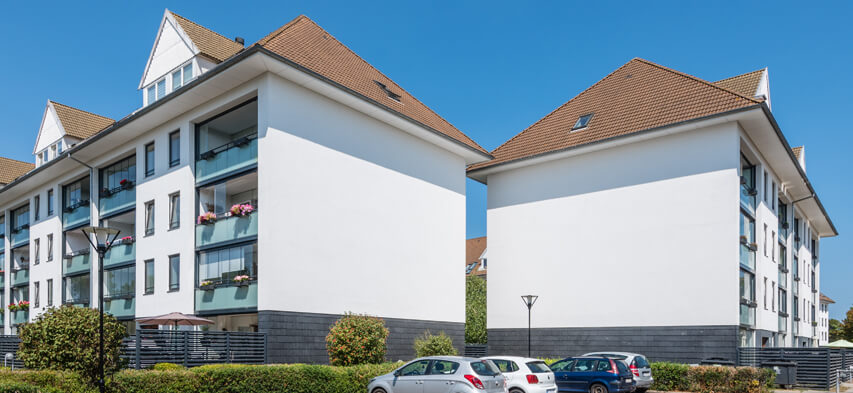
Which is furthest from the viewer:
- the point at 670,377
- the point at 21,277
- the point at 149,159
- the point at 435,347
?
the point at 21,277

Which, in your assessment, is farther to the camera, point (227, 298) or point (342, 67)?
point (342, 67)

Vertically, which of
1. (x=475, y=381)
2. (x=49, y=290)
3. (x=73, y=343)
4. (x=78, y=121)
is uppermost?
(x=78, y=121)

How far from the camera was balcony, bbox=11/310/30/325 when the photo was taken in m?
37.9

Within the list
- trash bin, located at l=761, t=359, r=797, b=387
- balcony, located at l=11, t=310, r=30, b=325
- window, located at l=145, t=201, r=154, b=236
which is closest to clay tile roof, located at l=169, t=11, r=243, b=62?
window, located at l=145, t=201, r=154, b=236

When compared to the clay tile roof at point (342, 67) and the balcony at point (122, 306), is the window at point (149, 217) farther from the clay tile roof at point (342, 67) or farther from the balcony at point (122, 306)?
the clay tile roof at point (342, 67)

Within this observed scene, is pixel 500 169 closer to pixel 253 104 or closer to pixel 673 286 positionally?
pixel 673 286

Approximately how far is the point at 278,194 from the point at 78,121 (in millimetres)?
22025

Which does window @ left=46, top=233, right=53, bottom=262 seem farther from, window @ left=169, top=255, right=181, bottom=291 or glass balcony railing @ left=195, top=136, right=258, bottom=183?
glass balcony railing @ left=195, top=136, right=258, bottom=183

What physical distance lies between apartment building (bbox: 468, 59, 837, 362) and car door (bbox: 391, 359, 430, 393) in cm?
1420

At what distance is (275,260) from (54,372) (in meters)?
8.70

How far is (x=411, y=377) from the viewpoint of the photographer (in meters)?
16.7

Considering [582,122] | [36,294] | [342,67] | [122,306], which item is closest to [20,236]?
[36,294]

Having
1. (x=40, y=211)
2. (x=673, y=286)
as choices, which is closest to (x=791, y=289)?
(x=673, y=286)

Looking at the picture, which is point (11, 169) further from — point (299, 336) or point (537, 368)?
point (537, 368)
